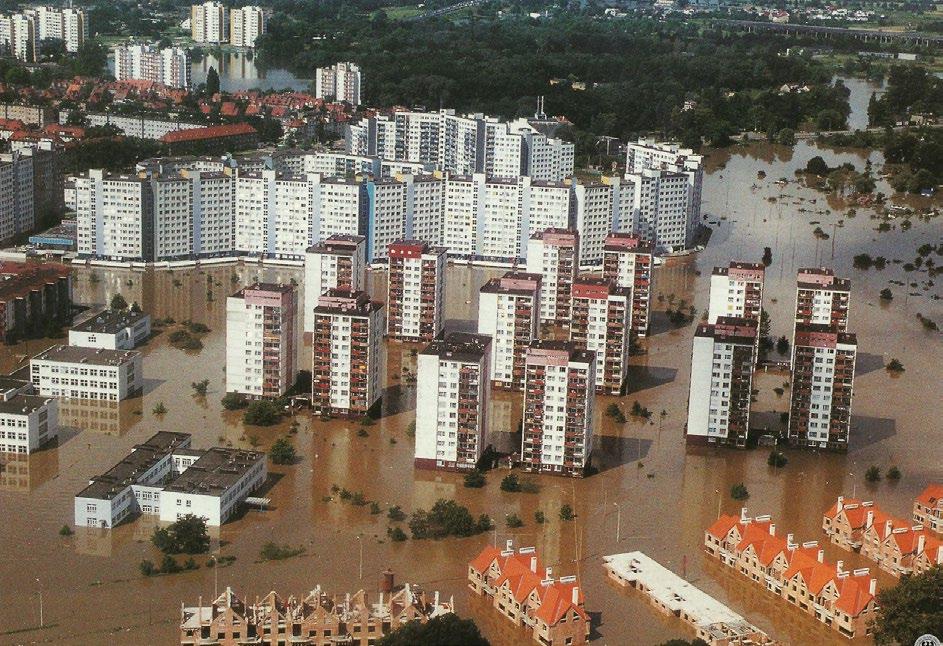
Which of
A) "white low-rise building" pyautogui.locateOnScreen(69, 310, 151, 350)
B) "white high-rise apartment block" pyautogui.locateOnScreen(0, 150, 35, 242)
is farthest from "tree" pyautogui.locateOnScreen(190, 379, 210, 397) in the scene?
"white high-rise apartment block" pyautogui.locateOnScreen(0, 150, 35, 242)

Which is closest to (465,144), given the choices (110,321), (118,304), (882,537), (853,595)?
(118,304)

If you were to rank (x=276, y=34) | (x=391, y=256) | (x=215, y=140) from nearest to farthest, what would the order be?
(x=391, y=256)
(x=215, y=140)
(x=276, y=34)

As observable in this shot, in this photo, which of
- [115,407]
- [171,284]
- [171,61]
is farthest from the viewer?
[171,61]

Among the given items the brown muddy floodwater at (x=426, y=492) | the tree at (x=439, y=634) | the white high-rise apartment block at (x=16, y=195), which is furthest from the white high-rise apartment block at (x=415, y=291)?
the tree at (x=439, y=634)

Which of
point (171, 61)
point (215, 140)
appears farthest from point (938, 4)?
point (215, 140)

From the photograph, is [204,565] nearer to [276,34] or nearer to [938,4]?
[276,34]

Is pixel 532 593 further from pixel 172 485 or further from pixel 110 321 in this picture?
pixel 110 321

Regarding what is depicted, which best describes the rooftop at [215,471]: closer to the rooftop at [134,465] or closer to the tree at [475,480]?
the rooftop at [134,465]
